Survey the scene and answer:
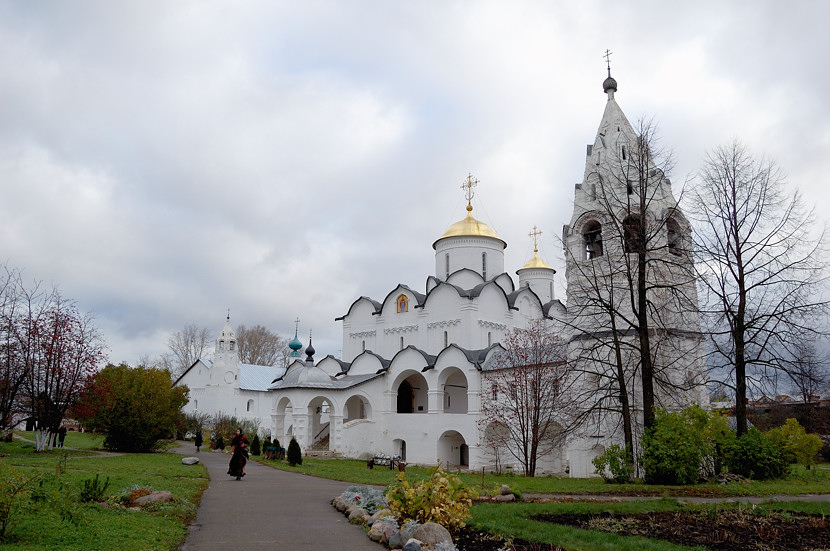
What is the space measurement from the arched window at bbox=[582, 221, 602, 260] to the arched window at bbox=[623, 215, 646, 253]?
4651mm

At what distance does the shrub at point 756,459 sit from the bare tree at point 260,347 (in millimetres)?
50385

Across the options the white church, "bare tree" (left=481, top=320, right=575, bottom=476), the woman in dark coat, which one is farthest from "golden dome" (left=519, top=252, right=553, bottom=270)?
the woman in dark coat

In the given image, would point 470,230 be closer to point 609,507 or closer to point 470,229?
point 470,229

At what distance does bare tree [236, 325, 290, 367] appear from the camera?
61.4 metres

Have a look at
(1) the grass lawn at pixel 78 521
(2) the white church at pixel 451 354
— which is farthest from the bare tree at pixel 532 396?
(1) the grass lawn at pixel 78 521

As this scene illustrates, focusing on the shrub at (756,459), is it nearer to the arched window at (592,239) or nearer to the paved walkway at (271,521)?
the arched window at (592,239)

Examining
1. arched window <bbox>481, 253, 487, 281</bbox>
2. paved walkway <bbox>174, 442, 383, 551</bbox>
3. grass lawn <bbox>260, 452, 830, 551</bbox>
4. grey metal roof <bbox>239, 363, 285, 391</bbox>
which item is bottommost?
paved walkway <bbox>174, 442, 383, 551</bbox>

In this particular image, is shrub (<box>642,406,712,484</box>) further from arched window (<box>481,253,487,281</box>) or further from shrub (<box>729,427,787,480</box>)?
arched window (<box>481,253,487,281</box>)

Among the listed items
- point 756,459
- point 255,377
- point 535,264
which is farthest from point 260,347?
point 756,459

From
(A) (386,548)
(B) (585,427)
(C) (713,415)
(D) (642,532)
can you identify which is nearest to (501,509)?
(D) (642,532)

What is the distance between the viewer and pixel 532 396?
21.3 m

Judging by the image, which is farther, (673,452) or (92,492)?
(673,452)

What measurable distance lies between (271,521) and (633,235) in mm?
11824

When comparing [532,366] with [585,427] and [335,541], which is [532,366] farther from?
[335,541]
